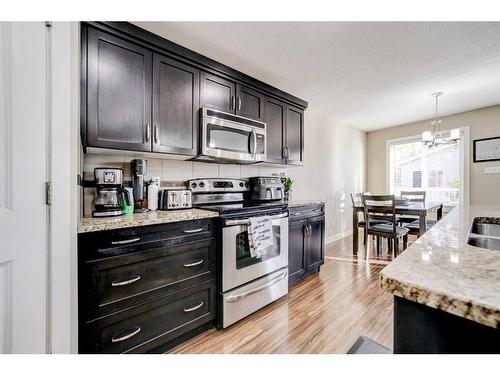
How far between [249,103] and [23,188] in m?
1.93

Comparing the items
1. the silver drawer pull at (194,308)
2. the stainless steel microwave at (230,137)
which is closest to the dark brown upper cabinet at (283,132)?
the stainless steel microwave at (230,137)

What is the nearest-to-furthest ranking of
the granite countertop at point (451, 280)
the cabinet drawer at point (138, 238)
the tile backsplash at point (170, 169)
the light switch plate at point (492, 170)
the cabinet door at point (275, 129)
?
the granite countertop at point (451, 280) < the cabinet drawer at point (138, 238) < the tile backsplash at point (170, 169) < the cabinet door at point (275, 129) < the light switch plate at point (492, 170)

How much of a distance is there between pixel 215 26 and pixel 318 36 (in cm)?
84

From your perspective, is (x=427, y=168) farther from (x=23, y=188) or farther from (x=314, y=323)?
(x=23, y=188)

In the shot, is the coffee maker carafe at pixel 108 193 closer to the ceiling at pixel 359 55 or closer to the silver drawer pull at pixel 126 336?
the silver drawer pull at pixel 126 336

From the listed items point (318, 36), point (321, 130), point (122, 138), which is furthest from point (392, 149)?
point (122, 138)

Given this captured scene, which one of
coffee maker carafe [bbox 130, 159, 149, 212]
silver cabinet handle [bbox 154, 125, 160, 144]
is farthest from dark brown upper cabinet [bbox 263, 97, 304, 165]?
coffee maker carafe [bbox 130, 159, 149, 212]

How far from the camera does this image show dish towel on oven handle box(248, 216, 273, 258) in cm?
185

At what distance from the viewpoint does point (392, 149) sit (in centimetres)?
513

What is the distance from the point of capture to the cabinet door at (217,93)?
6.61 ft

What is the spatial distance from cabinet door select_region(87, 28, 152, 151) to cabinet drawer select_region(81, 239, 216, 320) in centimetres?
78

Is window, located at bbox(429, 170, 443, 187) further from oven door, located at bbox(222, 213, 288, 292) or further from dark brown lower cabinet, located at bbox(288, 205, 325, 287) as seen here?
oven door, located at bbox(222, 213, 288, 292)

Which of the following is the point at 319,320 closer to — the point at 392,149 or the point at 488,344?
the point at 488,344

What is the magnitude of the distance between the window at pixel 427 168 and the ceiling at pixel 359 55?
48.7 inches
